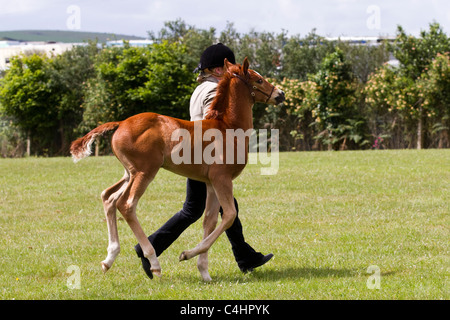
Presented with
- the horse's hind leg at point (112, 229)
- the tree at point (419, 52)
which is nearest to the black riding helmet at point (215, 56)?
the horse's hind leg at point (112, 229)

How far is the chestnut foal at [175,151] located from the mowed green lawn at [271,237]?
0.62m

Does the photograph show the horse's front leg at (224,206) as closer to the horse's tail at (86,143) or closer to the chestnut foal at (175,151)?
the chestnut foal at (175,151)

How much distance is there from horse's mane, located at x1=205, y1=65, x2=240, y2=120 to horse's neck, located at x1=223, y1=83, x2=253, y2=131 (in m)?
0.04

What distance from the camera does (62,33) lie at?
4284 inches

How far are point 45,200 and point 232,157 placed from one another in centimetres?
764

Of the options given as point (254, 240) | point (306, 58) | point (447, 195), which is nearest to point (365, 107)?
point (306, 58)

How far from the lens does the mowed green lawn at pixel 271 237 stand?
5586 mm

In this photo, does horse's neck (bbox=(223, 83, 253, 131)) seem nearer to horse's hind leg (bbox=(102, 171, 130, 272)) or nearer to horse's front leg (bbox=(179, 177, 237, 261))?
horse's front leg (bbox=(179, 177, 237, 261))

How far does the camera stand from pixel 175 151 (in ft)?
17.9

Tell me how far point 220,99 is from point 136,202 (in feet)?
4.24

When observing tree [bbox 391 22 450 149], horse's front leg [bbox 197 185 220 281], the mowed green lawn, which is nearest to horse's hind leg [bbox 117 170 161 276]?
the mowed green lawn

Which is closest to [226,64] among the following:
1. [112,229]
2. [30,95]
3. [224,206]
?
[224,206]

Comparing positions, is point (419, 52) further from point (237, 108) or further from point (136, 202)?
point (136, 202)

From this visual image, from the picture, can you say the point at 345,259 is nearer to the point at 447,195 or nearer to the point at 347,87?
the point at 447,195
